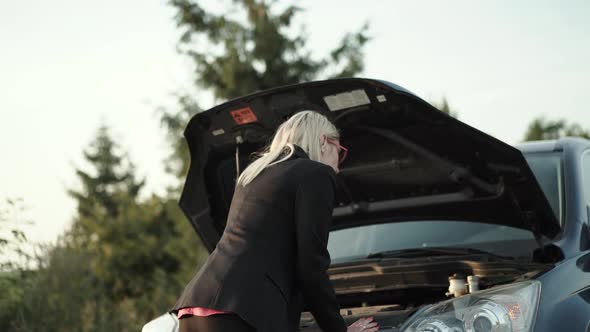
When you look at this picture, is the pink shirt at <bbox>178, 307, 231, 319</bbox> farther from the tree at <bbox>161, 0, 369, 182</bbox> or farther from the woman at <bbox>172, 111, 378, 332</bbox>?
the tree at <bbox>161, 0, 369, 182</bbox>

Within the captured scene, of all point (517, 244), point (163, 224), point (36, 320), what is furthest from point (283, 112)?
point (163, 224)

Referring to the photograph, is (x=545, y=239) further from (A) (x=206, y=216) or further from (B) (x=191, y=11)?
(B) (x=191, y=11)

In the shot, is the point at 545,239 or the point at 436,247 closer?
the point at 545,239

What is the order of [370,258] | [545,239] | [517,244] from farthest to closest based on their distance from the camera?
1. [370,258]
2. [517,244]
3. [545,239]

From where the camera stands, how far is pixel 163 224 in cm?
1570

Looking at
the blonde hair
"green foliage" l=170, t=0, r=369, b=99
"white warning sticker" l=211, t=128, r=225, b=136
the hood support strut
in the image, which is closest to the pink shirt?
the blonde hair

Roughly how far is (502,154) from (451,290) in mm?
733

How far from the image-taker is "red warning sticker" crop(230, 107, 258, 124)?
11.9ft

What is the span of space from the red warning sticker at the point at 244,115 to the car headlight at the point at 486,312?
145cm

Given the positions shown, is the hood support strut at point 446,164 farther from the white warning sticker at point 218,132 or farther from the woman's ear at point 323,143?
the woman's ear at point 323,143

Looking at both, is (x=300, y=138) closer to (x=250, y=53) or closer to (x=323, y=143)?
(x=323, y=143)

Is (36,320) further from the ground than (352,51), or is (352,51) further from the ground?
(352,51)

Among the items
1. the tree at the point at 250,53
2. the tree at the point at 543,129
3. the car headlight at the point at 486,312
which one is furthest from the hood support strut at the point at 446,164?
the tree at the point at 543,129

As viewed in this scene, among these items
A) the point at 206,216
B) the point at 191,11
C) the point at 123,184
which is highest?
the point at 191,11
